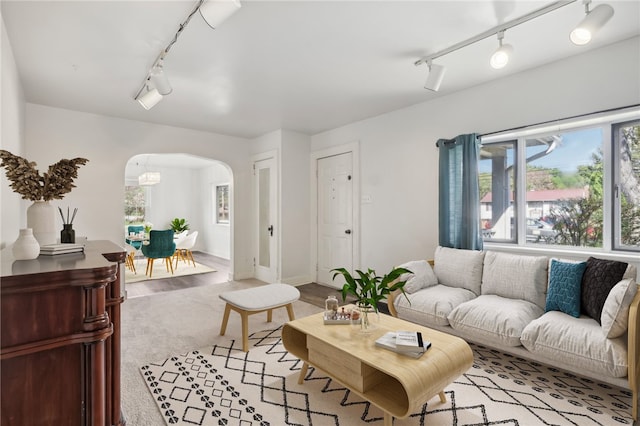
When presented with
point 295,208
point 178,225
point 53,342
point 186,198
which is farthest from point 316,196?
point 186,198

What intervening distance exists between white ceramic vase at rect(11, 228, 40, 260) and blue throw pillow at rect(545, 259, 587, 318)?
10.5ft

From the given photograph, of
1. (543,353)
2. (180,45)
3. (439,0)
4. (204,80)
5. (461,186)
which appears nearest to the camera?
(439,0)

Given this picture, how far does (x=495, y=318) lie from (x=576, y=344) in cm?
48

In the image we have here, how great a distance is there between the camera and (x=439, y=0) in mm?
1954

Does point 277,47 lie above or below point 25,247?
above

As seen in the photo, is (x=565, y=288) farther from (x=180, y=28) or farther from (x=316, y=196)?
(x=316, y=196)

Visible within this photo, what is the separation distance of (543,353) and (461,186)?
1.70m

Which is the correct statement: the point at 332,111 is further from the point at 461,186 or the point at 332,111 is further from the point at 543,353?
the point at 543,353

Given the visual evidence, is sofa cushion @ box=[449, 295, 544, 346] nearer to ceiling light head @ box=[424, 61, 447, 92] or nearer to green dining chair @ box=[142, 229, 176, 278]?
ceiling light head @ box=[424, 61, 447, 92]

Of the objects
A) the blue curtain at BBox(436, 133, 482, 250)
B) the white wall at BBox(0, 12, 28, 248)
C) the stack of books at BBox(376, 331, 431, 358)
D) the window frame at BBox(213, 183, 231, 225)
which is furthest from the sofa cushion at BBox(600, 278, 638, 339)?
the window frame at BBox(213, 183, 231, 225)

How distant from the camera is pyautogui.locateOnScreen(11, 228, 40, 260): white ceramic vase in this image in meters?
1.28

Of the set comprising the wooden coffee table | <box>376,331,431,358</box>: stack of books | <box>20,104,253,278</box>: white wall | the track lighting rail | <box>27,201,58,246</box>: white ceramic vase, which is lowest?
the wooden coffee table

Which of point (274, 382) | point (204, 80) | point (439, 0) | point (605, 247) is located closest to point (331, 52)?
point (439, 0)

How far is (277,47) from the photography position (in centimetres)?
249
